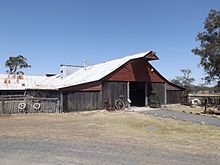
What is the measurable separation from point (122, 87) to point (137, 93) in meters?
3.97

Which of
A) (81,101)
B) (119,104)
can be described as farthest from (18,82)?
(119,104)

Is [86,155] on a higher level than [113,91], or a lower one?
lower

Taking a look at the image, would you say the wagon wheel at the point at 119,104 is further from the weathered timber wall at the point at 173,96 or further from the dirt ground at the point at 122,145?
the dirt ground at the point at 122,145

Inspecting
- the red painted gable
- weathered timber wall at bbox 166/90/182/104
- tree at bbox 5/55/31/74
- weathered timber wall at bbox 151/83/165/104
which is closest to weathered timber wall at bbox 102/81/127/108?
the red painted gable

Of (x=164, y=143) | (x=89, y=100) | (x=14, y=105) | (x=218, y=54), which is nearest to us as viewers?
(x=164, y=143)

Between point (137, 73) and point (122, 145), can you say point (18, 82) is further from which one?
point (122, 145)

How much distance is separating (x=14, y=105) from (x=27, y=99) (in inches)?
47.6

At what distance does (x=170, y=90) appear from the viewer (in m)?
35.1

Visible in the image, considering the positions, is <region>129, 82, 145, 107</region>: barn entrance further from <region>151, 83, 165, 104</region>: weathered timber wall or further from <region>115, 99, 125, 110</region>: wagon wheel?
<region>115, 99, 125, 110</region>: wagon wheel

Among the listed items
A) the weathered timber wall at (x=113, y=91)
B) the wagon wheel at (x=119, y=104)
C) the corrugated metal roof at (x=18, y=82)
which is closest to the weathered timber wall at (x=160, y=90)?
the weathered timber wall at (x=113, y=91)

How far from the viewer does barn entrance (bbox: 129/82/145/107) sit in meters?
33.8

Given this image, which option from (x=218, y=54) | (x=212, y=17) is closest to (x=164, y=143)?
(x=218, y=54)

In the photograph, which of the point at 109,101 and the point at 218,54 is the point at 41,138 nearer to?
the point at 109,101

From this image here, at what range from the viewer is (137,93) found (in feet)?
114
